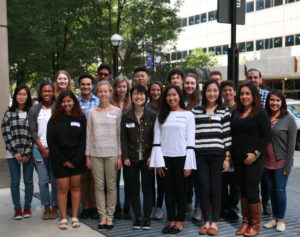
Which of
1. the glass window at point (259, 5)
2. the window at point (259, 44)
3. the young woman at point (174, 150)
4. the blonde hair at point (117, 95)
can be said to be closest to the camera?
the young woman at point (174, 150)

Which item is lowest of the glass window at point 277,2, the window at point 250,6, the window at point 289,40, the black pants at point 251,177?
the black pants at point 251,177

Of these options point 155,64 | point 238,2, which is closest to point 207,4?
point 155,64

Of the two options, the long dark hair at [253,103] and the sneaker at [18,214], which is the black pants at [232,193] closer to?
the long dark hair at [253,103]

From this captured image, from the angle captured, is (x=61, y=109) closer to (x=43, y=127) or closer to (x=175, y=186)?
(x=43, y=127)

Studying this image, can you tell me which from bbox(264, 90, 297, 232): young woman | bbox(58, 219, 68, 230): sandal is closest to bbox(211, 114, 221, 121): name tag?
bbox(264, 90, 297, 232): young woman

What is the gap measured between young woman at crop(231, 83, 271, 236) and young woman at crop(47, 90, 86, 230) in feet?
6.85

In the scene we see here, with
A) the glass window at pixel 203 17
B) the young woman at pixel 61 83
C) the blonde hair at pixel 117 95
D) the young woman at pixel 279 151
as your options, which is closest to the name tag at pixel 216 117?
the young woman at pixel 279 151

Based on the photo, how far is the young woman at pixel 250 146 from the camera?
4.71 m

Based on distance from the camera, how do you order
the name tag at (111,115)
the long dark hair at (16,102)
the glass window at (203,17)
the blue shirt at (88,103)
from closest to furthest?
1. the name tag at (111,115)
2. the long dark hair at (16,102)
3. the blue shirt at (88,103)
4. the glass window at (203,17)

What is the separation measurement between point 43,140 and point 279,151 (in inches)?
129

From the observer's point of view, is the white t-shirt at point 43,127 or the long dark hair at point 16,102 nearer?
the white t-shirt at point 43,127

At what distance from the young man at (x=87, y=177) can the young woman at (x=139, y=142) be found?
85 centimetres

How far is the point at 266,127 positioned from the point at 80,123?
8.12 feet

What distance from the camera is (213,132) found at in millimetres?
4879
